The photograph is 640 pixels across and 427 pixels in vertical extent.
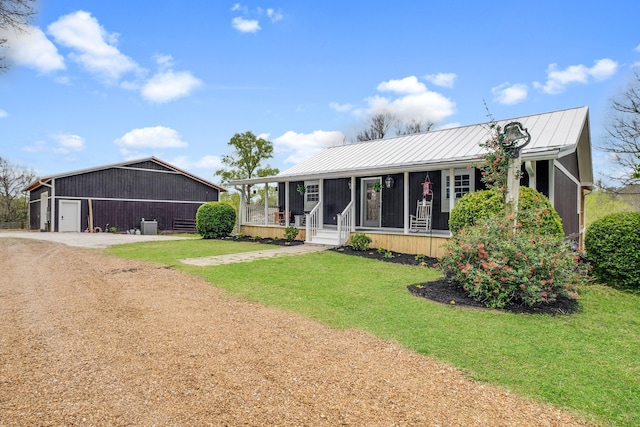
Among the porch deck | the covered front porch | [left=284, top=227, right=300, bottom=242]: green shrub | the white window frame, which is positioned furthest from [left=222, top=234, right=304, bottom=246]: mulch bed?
the white window frame

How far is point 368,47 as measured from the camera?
51.6ft

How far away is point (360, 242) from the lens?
35.2 ft

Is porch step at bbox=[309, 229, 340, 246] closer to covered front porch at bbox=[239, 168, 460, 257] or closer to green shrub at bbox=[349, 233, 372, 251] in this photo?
covered front porch at bbox=[239, 168, 460, 257]

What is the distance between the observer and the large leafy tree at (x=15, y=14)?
6.63m

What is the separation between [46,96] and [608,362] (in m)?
18.4

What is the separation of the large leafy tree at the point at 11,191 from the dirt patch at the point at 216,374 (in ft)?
103

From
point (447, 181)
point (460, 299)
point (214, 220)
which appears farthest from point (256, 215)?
point (460, 299)

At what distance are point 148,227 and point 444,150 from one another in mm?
17264

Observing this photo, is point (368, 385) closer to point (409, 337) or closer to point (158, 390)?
point (409, 337)

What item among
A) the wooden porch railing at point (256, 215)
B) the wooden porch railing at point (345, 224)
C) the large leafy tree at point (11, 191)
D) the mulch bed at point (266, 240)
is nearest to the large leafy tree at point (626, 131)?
the wooden porch railing at point (345, 224)

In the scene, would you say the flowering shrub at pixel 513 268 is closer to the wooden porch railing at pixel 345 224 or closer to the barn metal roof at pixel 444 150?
the barn metal roof at pixel 444 150

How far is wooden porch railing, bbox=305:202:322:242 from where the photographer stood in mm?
12453

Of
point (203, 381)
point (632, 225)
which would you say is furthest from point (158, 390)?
point (632, 225)

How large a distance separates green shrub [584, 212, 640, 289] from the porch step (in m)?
6.54
